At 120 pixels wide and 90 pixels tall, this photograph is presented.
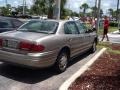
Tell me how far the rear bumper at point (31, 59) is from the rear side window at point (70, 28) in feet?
4.89

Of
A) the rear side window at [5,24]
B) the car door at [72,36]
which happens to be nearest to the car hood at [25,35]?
the car door at [72,36]

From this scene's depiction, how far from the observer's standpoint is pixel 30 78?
7.75 m

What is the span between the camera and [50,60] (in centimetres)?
766

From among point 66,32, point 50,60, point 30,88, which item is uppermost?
point 66,32

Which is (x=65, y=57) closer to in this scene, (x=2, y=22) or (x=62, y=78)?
(x=62, y=78)

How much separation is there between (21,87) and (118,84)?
233 cm

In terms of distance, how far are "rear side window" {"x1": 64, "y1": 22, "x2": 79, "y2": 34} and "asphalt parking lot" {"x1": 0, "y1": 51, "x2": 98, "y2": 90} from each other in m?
1.20

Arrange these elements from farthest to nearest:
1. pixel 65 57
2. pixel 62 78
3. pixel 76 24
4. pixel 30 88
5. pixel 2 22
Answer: pixel 2 22 < pixel 76 24 < pixel 65 57 < pixel 62 78 < pixel 30 88

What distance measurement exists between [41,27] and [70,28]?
3.90 feet

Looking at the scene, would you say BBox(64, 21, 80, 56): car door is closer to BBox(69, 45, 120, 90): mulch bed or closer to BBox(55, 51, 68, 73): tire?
BBox(55, 51, 68, 73): tire

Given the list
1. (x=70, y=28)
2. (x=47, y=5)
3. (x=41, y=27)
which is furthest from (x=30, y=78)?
(x=47, y=5)

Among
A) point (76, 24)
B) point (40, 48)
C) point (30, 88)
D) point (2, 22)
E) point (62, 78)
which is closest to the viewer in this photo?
point (30, 88)

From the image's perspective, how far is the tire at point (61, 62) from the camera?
8.14 m

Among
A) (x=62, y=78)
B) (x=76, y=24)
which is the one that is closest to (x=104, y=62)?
(x=76, y=24)
